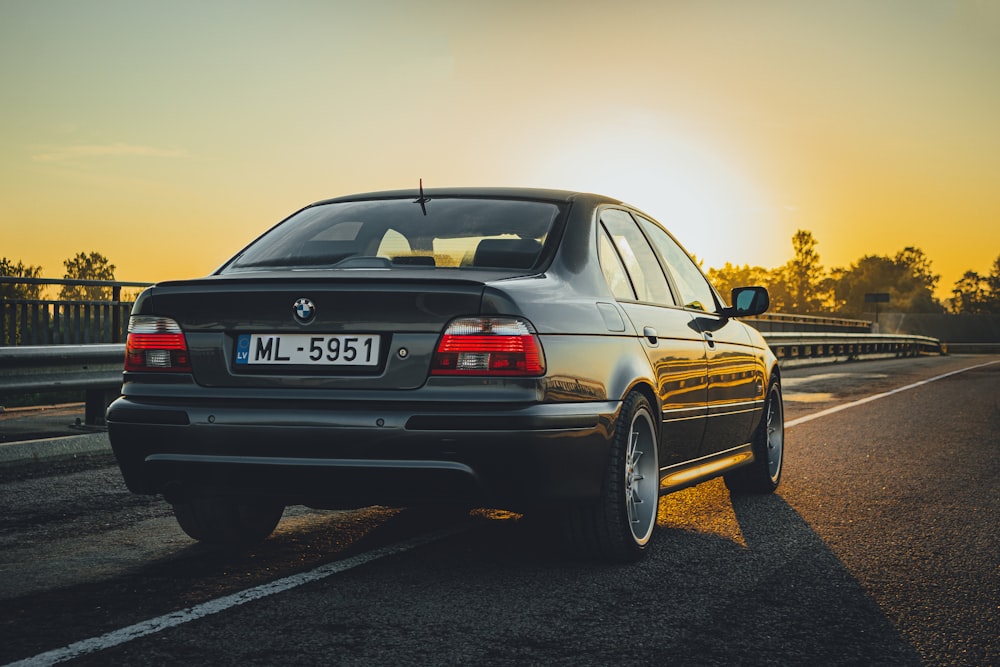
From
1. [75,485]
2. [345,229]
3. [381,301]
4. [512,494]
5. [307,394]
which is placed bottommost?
[75,485]

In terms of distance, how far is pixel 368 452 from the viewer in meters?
3.97

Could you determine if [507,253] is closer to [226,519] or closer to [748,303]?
[226,519]

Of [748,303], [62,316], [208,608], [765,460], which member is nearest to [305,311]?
[208,608]

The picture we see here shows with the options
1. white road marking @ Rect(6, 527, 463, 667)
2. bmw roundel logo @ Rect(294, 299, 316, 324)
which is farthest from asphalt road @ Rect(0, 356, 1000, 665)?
bmw roundel logo @ Rect(294, 299, 316, 324)

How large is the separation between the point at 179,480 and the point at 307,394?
2.14ft

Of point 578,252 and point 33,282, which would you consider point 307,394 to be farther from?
point 33,282

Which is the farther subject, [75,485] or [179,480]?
[75,485]

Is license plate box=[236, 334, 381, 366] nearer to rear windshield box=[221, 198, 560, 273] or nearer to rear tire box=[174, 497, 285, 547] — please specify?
rear windshield box=[221, 198, 560, 273]

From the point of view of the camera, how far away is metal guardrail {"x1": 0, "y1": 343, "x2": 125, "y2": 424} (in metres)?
7.12

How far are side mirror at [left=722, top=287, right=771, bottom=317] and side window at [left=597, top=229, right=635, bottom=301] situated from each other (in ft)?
4.66

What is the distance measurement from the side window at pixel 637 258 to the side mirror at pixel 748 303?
825 millimetres

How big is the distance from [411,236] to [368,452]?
49.9 inches

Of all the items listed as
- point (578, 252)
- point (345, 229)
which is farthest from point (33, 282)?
point (578, 252)

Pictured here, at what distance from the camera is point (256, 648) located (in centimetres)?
341
